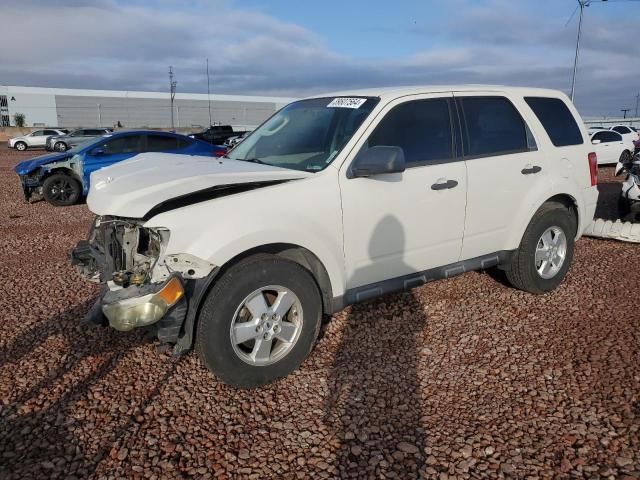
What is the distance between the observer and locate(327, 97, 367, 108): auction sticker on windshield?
4.04m

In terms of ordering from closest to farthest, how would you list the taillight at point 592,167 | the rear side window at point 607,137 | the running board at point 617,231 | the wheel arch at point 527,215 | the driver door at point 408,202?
1. the driver door at point 408,202
2. the wheel arch at point 527,215
3. the taillight at point 592,167
4. the running board at point 617,231
5. the rear side window at point 607,137

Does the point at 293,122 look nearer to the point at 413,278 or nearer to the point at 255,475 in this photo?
the point at 413,278

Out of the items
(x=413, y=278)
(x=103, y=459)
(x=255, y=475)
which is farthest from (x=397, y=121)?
(x=103, y=459)

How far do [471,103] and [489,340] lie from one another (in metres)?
2.00

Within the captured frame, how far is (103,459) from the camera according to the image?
2746 mm

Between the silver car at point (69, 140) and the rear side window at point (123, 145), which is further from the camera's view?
the silver car at point (69, 140)

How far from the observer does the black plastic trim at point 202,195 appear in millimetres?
3141

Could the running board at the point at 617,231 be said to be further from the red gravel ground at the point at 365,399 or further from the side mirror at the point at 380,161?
the side mirror at the point at 380,161

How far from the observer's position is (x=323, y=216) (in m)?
3.50

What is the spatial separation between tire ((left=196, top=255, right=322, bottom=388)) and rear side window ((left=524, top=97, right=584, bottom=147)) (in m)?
2.91

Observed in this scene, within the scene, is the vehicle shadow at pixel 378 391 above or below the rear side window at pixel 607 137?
below

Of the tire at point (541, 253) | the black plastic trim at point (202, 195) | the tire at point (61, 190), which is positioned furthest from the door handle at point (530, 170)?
the tire at point (61, 190)

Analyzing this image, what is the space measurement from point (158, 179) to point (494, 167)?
2.75 m

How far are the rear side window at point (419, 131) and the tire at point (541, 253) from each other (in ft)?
4.19
